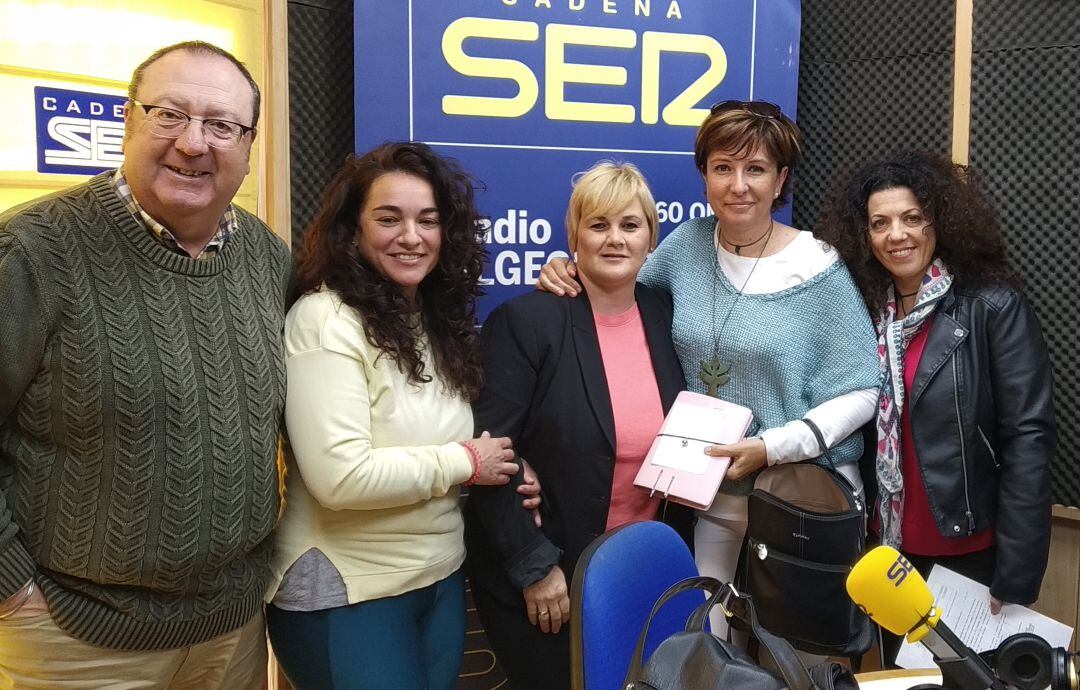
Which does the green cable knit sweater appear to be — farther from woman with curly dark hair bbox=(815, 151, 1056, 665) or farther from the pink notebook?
woman with curly dark hair bbox=(815, 151, 1056, 665)

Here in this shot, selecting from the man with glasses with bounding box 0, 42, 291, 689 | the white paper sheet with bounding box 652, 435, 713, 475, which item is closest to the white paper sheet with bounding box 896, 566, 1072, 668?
the white paper sheet with bounding box 652, 435, 713, 475

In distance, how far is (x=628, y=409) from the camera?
7.05 feet

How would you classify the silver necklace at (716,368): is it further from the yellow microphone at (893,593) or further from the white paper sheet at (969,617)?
the yellow microphone at (893,593)

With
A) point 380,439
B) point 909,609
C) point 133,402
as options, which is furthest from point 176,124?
point 909,609

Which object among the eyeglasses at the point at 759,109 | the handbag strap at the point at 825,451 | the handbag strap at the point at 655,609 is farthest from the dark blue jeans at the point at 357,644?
the eyeglasses at the point at 759,109

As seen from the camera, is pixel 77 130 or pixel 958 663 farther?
pixel 77 130

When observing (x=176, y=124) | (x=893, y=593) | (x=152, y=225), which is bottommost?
(x=893, y=593)

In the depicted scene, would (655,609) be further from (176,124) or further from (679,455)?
(176,124)

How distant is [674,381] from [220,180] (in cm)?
117

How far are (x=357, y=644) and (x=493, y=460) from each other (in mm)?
464

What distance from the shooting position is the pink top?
214cm

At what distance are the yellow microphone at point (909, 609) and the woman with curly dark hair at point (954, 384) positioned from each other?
1326 mm

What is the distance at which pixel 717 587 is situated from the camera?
1282 millimetres

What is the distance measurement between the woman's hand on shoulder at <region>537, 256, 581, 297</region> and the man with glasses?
0.79 m
